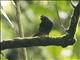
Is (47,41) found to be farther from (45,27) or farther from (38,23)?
(38,23)

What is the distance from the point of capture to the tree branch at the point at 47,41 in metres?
1.55

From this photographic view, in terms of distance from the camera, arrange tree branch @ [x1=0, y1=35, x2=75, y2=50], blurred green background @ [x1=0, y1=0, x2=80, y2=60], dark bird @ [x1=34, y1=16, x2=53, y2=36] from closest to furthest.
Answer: tree branch @ [x1=0, y1=35, x2=75, y2=50], dark bird @ [x1=34, y1=16, x2=53, y2=36], blurred green background @ [x1=0, y1=0, x2=80, y2=60]

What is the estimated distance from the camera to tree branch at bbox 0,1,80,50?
1555mm

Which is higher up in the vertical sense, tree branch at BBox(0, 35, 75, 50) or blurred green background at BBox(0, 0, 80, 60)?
tree branch at BBox(0, 35, 75, 50)

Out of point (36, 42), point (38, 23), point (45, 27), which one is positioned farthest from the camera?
point (38, 23)

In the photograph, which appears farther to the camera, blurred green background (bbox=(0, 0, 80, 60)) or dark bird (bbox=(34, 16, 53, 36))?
blurred green background (bbox=(0, 0, 80, 60))

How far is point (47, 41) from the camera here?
159 cm

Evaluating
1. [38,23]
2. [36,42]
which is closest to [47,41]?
[36,42]

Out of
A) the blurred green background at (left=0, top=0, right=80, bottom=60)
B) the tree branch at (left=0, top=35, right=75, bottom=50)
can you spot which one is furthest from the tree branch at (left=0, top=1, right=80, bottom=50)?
the blurred green background at (left=0, top=0, right=80, bottom=60)

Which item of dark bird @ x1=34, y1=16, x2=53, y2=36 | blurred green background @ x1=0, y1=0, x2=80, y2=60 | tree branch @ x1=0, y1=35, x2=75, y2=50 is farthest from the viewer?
blurred green background @ x1=0, y1=0, x2=80, y2=60

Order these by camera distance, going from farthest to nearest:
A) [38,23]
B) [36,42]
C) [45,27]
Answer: [38,23], [45,27], [36,42]

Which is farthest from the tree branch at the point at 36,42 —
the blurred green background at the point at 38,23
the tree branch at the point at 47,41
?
the blurred green background at the point at 38,23

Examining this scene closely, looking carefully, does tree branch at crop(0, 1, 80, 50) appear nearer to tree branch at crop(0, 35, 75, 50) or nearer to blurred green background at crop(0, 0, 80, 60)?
tree branch at crop(0, 35, 75, 50)

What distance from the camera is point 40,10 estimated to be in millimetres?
4414
